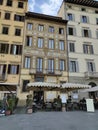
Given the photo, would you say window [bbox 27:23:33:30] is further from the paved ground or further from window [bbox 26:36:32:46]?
the paved ground

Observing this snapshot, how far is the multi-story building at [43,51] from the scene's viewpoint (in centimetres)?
1989

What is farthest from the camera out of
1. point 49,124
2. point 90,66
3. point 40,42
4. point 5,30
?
point 90,66

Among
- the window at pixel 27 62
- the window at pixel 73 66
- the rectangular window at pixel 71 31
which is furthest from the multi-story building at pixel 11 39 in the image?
the rectangular window at pixel 71 31

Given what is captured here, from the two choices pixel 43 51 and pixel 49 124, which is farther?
pixel 43 51

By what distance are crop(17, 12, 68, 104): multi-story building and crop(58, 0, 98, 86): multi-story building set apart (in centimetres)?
133

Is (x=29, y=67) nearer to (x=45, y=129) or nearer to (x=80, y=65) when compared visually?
(x=80, y=65)

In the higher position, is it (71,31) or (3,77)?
(71,31)

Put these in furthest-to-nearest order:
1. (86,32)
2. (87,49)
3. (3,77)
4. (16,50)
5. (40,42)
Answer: (86,32) < (87,49) < (40,42) < (16,50) < (3,77)

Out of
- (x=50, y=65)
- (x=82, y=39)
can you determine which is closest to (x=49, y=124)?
(x=50, y=65)

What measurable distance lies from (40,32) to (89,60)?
9.39 metres

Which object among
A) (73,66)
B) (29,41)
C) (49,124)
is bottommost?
(49,124)

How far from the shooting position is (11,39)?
69.6 feet

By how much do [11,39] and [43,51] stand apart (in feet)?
17.3

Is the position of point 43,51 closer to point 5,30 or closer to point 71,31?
point 71,31
